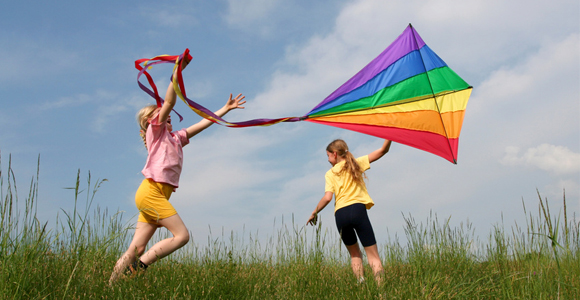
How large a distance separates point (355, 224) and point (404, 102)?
1605 millimetres

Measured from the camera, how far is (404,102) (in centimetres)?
474

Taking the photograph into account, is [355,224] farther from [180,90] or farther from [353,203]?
[180,90]

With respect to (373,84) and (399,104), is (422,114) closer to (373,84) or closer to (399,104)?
(399,104)

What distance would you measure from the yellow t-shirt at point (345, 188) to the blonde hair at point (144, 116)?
2144mm

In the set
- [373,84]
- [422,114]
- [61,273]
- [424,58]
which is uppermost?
[424,58]

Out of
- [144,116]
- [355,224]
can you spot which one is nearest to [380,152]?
[355,224]

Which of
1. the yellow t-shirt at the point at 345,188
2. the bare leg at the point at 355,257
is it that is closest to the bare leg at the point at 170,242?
the yellow t-shirt at the point at 345,188

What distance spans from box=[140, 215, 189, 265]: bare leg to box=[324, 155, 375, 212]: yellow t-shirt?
179 cm

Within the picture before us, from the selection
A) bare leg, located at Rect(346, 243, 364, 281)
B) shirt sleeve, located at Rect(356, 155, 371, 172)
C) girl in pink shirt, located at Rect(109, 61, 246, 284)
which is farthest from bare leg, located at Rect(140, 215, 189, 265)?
shirt sleeve, located at Rect(356, 155, 371, 172)

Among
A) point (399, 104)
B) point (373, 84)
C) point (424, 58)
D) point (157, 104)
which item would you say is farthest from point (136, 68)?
point (424, 58)

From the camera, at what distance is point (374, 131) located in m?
4.58

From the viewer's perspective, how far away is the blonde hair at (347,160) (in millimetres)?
4554

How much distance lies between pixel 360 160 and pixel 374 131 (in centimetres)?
40

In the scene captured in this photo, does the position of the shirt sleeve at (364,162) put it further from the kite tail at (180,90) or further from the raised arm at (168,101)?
the raised arm at (168,101)
